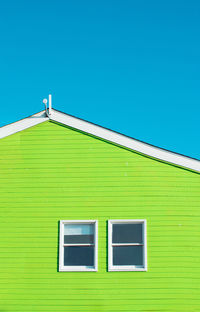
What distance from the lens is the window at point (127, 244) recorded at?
41.8 feet

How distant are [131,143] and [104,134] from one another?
80 centimetres

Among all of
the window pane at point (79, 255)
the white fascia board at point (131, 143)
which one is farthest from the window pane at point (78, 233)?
the white fascia board at point (131, 143)

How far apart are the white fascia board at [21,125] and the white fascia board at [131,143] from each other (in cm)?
67

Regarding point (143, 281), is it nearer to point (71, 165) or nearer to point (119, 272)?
point (119, 272)

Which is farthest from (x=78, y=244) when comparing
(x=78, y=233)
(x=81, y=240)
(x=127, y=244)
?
(x=127, y=244)

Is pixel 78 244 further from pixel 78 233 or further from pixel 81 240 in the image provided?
pixel 78 233

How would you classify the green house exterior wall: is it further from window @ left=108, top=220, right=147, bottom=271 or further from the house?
window @ left=108, top=220, right=147, bottom=271

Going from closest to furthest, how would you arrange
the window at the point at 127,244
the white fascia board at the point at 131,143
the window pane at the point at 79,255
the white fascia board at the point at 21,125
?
1. the window at the point at 127,244
2. the window pane at the point at 79,255
3. the white fascia board at the point at 131,143
4. the white fascia board at the point at 21,125

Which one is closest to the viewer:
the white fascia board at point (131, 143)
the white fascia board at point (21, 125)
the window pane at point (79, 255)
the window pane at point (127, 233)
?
the window pane at point (79, 255)

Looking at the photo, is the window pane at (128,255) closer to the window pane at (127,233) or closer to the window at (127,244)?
the window at (127,244)

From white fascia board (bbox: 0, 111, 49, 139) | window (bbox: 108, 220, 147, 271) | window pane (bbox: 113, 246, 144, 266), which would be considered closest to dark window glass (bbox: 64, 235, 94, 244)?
window (bbox: 108, 220, 147, 271)

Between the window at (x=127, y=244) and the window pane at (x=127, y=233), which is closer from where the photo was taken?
the window at (x=127, y=244)

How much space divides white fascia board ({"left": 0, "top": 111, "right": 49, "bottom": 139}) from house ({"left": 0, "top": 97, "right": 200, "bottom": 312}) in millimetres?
29

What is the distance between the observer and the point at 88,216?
1294 cm
